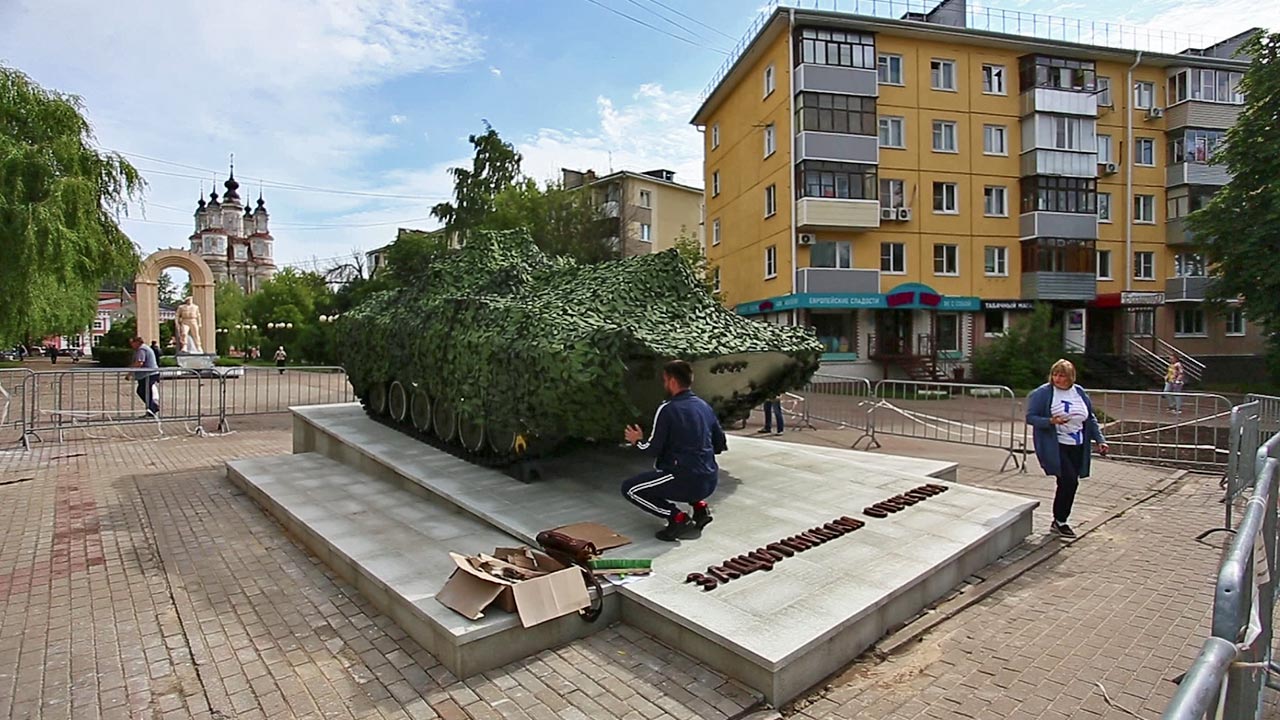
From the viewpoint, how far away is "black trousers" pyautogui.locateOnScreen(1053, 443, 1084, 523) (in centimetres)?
662

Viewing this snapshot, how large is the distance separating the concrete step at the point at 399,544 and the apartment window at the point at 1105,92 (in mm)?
37494

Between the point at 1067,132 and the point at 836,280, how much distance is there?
520 inches

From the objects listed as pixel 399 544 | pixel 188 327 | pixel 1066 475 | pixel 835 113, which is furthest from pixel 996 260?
pixel 188 327

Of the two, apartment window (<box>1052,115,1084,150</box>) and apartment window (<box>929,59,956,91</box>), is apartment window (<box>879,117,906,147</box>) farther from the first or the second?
apartment window (<box>1052,115,1084,150</box>)

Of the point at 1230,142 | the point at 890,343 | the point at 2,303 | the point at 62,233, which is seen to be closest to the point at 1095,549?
the point at 62,233

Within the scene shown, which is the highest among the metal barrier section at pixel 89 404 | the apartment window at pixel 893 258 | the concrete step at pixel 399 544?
the apartment window at pixel 893 258

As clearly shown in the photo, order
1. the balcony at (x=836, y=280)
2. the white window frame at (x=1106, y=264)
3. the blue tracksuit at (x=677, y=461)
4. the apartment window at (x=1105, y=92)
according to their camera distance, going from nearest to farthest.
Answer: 1. the blue tracksuit at (x=677, y=461)
2. the balcony at (x=836, y=280)
3. the apartment window at (x=1105, y=92)
4. the white window frame at (x=1106, y=264)

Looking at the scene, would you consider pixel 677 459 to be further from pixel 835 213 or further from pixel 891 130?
pixel 891 130

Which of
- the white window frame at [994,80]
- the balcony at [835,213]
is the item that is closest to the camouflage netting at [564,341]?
the balcony at [835,213]

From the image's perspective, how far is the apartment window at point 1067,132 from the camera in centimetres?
3081

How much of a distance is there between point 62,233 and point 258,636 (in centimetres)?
1444

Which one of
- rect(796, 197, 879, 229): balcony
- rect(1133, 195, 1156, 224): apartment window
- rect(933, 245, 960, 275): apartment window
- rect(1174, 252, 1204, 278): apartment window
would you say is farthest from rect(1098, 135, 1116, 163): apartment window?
rect(796, 197, 879, 229): balcony

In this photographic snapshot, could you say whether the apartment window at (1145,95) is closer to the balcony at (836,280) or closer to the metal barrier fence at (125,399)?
the balcony at (836,280)

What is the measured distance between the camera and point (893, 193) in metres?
29.8
